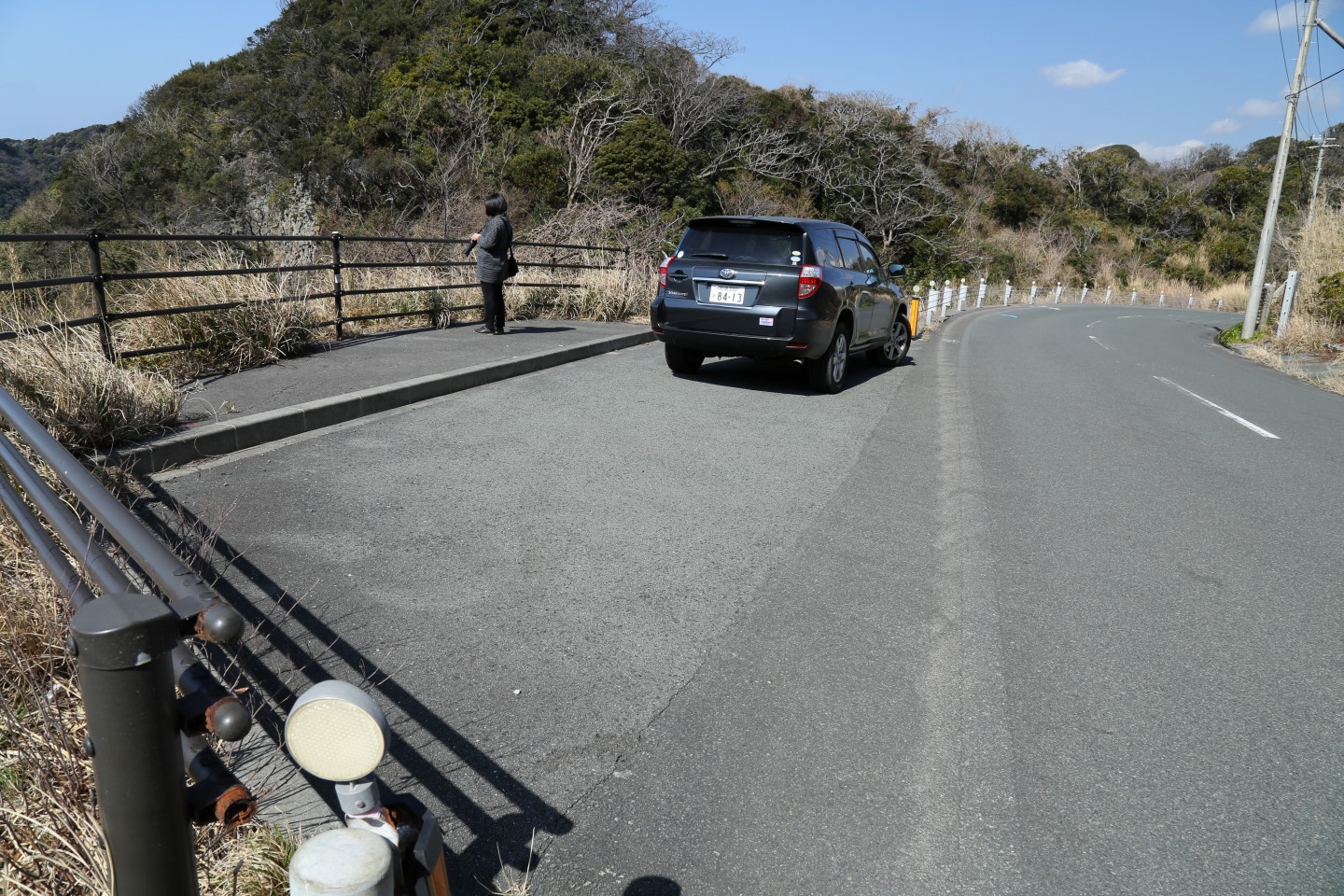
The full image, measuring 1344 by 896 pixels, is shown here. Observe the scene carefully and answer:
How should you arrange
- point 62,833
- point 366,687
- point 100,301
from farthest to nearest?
point 100,301 < point 366,687 < point 62,833

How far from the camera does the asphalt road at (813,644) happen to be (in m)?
2.79

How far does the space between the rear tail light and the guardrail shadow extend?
6533mm

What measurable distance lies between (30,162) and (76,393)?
6019 cm

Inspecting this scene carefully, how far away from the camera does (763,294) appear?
32.3 feet

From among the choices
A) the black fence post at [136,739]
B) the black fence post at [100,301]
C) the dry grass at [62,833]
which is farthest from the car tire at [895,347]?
the black fence post at [136,739]

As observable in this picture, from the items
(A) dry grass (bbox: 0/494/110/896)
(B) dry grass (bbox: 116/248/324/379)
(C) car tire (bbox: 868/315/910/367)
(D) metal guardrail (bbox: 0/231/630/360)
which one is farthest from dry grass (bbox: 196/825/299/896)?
(C) car tire (bbox: 868/315/910/367)

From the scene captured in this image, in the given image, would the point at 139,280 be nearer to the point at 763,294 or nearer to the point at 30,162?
the point at 763,294

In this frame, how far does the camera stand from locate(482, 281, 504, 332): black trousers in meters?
12.2

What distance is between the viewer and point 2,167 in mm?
48594

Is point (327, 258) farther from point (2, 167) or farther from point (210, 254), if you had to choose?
point (2, 167)

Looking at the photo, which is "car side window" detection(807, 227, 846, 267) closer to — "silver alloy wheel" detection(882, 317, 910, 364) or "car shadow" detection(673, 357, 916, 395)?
"car shadow" detection(673, 357, 916, 395)

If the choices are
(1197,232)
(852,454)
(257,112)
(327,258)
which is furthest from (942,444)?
(1197,232)

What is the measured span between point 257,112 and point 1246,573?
113 ft

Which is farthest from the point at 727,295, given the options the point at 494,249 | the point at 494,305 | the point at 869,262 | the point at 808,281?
the point at 494,305
